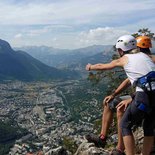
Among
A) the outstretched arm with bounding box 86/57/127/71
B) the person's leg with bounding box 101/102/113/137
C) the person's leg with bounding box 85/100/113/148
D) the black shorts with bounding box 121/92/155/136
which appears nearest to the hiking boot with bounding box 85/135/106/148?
the person's leg with bounding box 85/100/113/148

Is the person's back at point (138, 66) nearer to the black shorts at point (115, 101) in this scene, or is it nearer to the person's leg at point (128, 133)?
the person's leg at point (128, 133)

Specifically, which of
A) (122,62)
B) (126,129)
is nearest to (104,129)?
(126,129)

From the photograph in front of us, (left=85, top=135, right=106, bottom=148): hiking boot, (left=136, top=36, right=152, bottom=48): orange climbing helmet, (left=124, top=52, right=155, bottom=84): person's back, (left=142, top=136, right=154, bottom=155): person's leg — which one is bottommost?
(left=85, top=135, right=106, bottom=148): hiking boot

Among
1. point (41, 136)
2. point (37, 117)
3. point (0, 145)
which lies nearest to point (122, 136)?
point (0, 145)

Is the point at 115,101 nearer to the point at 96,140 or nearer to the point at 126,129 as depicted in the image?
the point at 126,129

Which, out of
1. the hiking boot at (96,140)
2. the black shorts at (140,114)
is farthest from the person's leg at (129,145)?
the hiking boot at (96,140)

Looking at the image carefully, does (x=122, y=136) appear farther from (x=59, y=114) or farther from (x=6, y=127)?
(x=59, y=114)

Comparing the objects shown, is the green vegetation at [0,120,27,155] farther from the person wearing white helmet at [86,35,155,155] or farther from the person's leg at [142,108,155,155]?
the person wearing white helmet at [86,35,155,155]

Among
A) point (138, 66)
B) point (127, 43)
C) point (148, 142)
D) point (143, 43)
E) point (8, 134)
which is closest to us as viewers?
point (138, 66)
